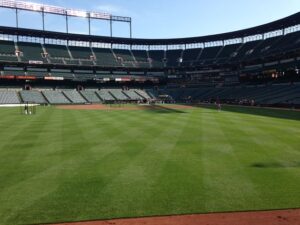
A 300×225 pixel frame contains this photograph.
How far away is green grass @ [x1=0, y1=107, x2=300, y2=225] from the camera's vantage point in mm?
9883

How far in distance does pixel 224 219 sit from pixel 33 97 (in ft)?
271

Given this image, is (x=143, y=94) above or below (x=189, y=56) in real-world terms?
below

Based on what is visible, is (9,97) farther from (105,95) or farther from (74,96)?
(105,95)

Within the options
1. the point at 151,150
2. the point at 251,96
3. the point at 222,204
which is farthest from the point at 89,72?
the point at 222,204

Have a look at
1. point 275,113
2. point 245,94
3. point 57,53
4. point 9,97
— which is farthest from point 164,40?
point 275,113

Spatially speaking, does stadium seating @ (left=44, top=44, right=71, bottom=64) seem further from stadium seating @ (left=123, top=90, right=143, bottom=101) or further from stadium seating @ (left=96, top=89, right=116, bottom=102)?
stadium seating @ (left=123, top=90, right=143, bottom=101)

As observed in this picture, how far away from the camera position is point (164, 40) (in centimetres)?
11438

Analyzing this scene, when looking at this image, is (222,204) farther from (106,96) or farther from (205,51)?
(205,51)

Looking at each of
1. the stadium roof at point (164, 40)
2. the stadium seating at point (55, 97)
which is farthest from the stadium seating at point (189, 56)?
the stadium seating at point (55, 97)

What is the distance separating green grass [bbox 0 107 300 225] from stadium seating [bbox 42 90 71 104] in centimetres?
6589

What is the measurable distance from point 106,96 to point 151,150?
80.3 m

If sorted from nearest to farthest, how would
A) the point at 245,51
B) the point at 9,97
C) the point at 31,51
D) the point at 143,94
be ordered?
1. the point at 9,97
2. the point at 31,51
3. the point at 245,51
4. the point at 143,94

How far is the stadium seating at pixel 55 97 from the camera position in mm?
86250

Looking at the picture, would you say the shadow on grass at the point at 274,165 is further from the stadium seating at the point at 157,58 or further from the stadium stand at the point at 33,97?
the stadium seating at the point at 157,58
